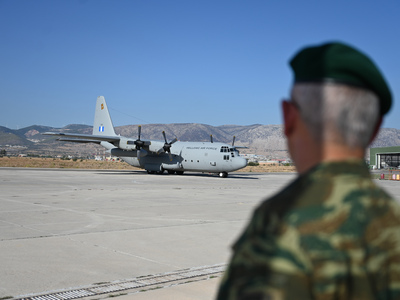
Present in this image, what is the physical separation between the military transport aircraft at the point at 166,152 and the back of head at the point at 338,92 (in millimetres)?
31560

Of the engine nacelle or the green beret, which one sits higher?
the engine nacelle

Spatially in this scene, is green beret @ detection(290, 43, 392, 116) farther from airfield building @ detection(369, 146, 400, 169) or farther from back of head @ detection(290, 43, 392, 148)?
airfield building @ detection(369, 146, 400, 169)

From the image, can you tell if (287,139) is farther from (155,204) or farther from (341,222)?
(155,204)

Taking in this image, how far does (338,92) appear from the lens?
3.98ft

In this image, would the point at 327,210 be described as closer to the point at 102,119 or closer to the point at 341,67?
the point at 341,67

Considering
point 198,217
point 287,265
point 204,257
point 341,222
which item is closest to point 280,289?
point 287,265

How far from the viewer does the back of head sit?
120 cm

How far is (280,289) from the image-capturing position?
107cm

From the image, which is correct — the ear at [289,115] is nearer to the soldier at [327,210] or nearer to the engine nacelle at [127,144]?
the soldier at [327,210]

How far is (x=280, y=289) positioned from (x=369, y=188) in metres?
0.37

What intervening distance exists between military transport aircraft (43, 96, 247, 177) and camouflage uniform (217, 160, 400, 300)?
104ft

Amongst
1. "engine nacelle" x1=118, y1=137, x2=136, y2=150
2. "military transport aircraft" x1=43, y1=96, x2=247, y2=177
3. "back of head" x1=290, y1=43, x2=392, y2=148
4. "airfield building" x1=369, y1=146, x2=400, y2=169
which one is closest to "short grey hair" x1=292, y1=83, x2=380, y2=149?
"back of head" x1=290, y1=43, x2=392, y2=148

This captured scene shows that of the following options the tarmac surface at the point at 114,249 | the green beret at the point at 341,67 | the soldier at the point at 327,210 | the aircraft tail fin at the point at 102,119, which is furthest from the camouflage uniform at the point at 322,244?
the aircraft tail fin at the point at 102,119

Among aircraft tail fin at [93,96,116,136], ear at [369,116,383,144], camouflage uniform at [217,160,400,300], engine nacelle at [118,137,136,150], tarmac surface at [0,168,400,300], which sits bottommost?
tarmac surface at [0,168,400,300]
